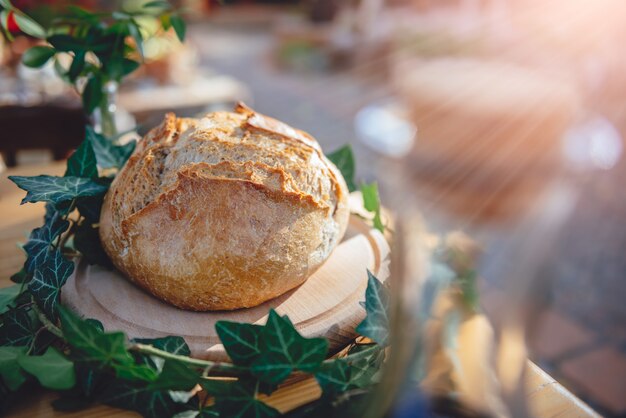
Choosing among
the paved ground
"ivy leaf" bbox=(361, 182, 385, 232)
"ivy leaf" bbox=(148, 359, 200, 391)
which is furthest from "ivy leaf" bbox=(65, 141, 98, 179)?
the paved ground

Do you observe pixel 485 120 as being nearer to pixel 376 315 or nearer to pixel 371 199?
pixel 371 199

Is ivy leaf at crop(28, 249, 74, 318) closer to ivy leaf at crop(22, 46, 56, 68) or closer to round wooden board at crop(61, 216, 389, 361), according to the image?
round wooden board at crop(61, 216, 389, 361)

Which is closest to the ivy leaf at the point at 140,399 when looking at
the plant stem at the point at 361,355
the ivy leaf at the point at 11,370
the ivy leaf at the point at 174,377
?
the ivy leaf at the point at 174,377

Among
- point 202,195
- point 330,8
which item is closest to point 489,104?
point 202,195

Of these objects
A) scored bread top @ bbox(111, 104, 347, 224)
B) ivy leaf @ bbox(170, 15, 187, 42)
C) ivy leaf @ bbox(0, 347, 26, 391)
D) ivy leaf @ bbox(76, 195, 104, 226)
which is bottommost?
ivy leaf @ bbox(0, 347, 26, 391)

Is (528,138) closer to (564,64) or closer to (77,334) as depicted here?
(564,64)

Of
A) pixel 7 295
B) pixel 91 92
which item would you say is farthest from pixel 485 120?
pixel 7 295
